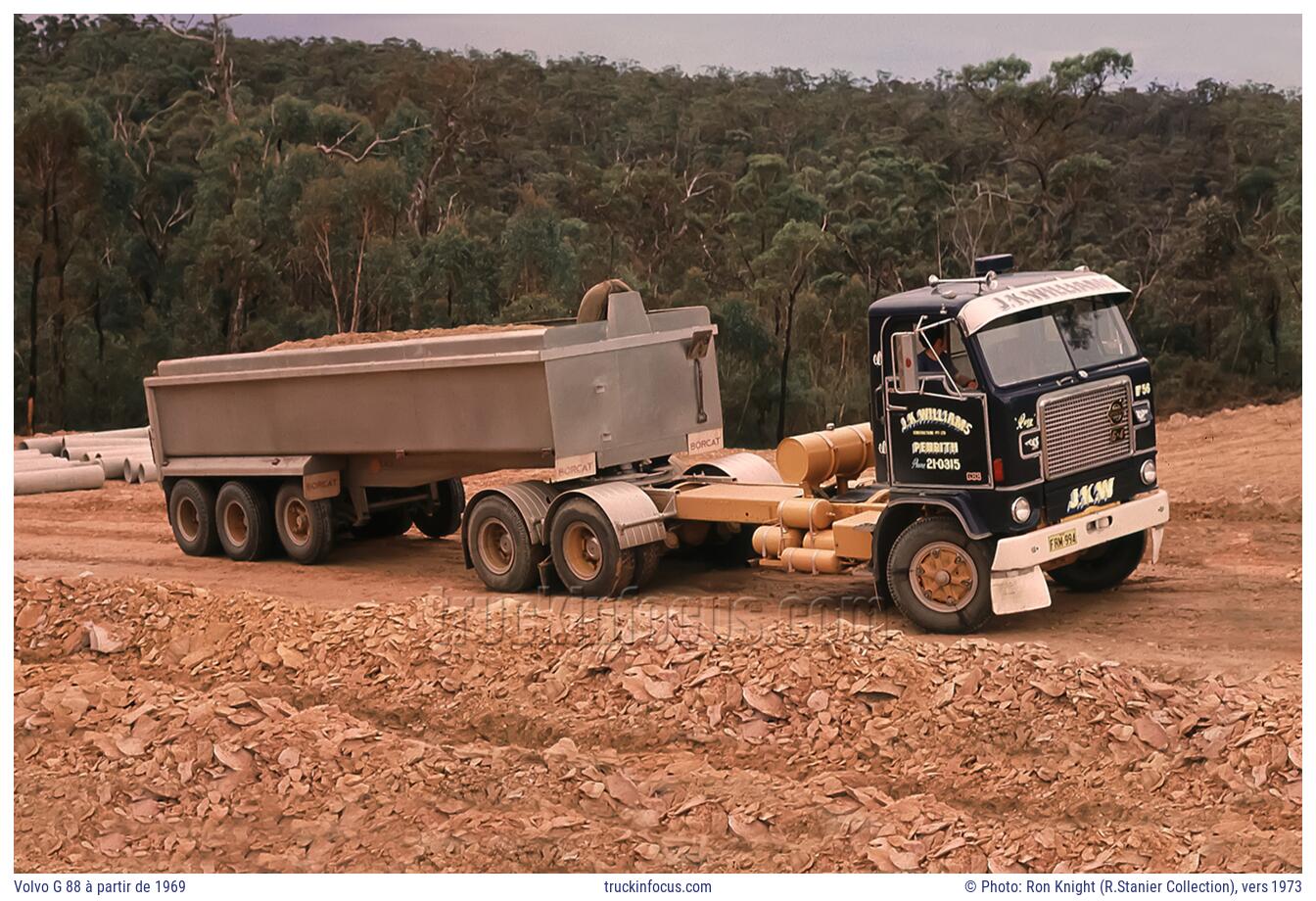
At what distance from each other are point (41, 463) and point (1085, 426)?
57.8 feet

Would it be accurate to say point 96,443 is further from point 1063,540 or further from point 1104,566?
point 1063,540

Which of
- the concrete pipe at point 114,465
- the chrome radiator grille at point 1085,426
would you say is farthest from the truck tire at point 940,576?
the concrete pipe at point 114,465

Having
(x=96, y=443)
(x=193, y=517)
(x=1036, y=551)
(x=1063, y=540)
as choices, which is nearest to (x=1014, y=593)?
(x=1036, y=551)

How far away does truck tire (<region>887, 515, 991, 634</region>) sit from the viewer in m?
12.1

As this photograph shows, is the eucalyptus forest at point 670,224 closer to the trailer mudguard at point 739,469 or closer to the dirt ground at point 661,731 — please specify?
the trailer mudguard at point 739,469

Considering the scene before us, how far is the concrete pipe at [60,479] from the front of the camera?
23.4 metres

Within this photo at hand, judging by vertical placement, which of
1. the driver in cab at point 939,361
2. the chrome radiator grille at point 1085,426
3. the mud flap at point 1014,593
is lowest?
the mud flap at point 1014,593

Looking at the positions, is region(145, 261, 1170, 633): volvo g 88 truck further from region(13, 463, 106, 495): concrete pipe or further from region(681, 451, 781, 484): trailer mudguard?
region(13, 463, 106, 495): concrete pipe

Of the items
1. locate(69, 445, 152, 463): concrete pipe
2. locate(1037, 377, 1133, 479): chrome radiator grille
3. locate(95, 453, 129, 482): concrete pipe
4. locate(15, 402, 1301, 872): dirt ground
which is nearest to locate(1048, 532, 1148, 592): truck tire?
locate(15, 402, 1301, 872): dirt ground

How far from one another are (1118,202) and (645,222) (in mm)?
12523

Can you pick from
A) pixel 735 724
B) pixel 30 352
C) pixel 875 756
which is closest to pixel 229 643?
pixel 735 724

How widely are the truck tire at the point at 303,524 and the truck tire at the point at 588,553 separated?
128 inches

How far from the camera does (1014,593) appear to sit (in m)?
12.0

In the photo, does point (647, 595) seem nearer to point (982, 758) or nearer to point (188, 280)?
point (982, 758)
